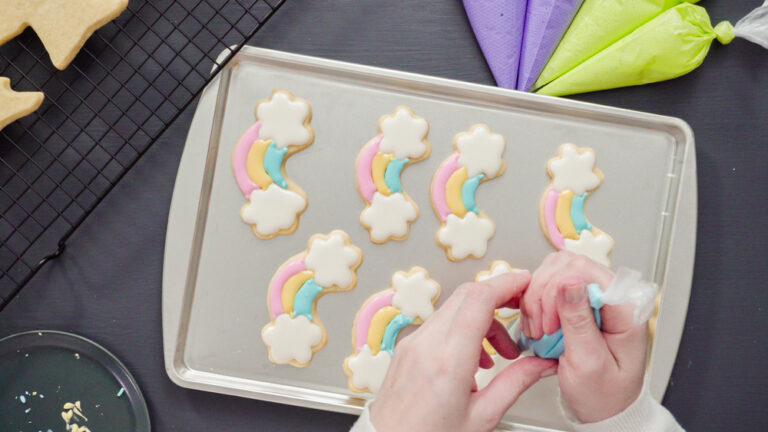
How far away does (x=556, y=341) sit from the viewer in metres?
0.76

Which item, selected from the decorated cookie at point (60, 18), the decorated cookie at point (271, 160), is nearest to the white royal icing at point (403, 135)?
the decorated cookie at point (271, 160)

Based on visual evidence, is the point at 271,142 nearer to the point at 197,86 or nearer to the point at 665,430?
the point at 197,86

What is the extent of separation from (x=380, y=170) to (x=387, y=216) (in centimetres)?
8

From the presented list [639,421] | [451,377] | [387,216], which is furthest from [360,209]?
[639,421]

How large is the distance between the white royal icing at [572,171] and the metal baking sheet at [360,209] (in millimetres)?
20

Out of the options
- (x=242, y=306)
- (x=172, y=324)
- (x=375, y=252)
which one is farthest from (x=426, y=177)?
(x=172, y=324)

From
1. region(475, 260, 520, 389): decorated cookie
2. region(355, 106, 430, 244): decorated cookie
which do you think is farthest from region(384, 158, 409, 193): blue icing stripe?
region(475, 260, 520, 389): decorated cookie

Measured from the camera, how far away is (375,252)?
1.00m

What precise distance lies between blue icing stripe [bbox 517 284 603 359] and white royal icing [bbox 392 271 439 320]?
202 millimetres

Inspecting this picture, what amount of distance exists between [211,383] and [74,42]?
567 millimetres

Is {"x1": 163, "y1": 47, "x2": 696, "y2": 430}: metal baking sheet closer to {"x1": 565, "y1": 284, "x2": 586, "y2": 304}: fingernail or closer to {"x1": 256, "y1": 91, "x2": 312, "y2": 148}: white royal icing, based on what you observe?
{"x1": 256, "y1": 91, "x2": 312, "y2": 148}: white royal icing

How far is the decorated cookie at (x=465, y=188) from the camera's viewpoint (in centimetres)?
99

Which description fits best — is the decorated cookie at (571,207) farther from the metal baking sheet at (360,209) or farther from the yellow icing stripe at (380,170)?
the yellow icing stripe at (380,170)

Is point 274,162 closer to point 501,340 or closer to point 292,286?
point 292,286
